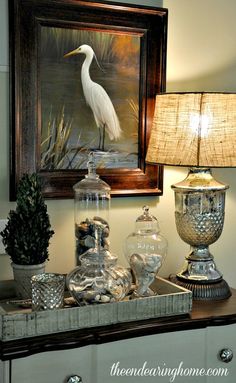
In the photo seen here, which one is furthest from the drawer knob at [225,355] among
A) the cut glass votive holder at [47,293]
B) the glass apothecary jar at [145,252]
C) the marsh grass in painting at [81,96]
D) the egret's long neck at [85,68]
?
the egret's long neck at [85,68]

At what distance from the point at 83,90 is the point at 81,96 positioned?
22 mm

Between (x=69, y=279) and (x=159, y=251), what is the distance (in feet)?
1.21

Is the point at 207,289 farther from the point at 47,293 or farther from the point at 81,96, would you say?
the point at 81,96

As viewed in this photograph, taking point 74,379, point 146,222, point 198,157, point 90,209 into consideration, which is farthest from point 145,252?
point 74,379

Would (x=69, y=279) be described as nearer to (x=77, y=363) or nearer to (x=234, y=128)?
(x=77, y=363)

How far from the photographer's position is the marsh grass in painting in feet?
6.55

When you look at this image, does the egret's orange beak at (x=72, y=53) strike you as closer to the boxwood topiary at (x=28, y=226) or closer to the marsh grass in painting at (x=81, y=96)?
the marsh grass in painting at (x=81, y=96)

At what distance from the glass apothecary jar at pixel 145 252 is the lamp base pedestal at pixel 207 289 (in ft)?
0.52

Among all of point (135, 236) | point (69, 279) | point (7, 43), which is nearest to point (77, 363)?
point (69, 279)

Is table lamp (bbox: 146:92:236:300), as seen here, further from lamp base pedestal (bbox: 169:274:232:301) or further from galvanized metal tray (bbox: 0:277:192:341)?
galvanized metal tray (bbox: 0:277:192:341)

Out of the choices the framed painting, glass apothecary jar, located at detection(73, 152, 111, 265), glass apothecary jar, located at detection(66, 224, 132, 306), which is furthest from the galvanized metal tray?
the framed painting

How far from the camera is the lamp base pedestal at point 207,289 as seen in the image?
1.96 m

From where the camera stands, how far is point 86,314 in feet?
5.36

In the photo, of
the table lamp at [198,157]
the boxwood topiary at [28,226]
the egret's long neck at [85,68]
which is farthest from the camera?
the egret's long neck at [85,68]
